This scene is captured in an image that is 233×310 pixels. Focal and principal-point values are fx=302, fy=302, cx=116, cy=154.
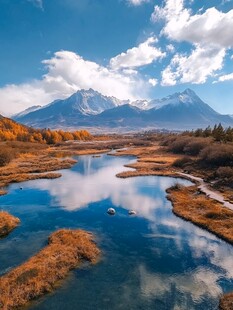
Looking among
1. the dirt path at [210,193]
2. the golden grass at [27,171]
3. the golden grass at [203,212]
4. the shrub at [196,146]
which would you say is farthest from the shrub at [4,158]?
the shrub at [196,146]

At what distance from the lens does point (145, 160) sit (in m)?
113

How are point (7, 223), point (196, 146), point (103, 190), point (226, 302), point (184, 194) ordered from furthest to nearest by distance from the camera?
point (196, 146) < point (103, 190) < point (184, 194) < point (7, 223) < point (226, 302)

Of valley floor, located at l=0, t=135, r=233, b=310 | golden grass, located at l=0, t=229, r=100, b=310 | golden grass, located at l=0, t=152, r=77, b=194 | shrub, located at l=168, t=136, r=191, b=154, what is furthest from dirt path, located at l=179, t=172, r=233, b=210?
shrub, located at l=168, t=136, r=191, b=154

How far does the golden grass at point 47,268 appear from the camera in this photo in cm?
2581

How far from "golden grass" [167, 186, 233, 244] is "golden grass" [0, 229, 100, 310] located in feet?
55.4

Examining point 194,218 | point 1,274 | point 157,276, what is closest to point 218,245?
point 194,218

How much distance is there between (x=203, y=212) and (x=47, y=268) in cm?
2854

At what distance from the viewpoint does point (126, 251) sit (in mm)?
35219

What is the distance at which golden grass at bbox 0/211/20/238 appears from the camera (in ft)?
132

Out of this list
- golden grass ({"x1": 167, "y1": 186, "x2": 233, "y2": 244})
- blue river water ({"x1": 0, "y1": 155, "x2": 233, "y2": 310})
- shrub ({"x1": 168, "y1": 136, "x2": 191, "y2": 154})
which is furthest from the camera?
shrub ({"x1": 168, "y1": 136, "x2": 191, "y2": 154})

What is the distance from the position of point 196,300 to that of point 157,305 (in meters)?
3.58

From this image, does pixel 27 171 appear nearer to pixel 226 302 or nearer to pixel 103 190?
pixel 103 190

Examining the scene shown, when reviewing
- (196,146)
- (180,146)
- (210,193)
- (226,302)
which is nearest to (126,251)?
(226,302)

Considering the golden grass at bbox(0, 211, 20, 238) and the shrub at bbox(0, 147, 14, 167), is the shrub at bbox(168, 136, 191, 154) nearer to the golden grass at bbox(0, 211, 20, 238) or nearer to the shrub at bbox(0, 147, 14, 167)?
the shrub at bbox(0, 147, 14, 167)
